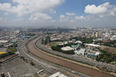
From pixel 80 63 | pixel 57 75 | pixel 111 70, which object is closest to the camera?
pixel 57 75

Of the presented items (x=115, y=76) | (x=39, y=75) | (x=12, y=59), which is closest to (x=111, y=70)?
(x=115, y=76)

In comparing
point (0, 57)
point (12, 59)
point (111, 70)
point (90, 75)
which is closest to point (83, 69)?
point (90, 75)

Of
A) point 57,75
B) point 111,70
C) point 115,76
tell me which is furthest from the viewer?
point 111,70

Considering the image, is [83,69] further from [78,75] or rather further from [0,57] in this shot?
[0,57]

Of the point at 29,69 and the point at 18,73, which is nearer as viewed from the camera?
the point at 18,73

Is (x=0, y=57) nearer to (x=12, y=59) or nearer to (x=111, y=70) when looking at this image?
(x=12, y=59)

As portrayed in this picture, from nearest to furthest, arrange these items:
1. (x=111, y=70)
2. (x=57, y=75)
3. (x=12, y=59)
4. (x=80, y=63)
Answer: (x=57, y=75) < (x=111, y=70) < (x=80, y=63) < (x=12, y=59)

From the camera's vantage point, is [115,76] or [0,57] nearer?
[115,76]

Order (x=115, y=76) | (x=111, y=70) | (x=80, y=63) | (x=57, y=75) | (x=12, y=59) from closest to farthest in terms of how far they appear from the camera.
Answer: (x=57, y=75) → (x=115, y=76) → (x=111, y=70) → (x=80, y=63) → (x=12, y=59)
